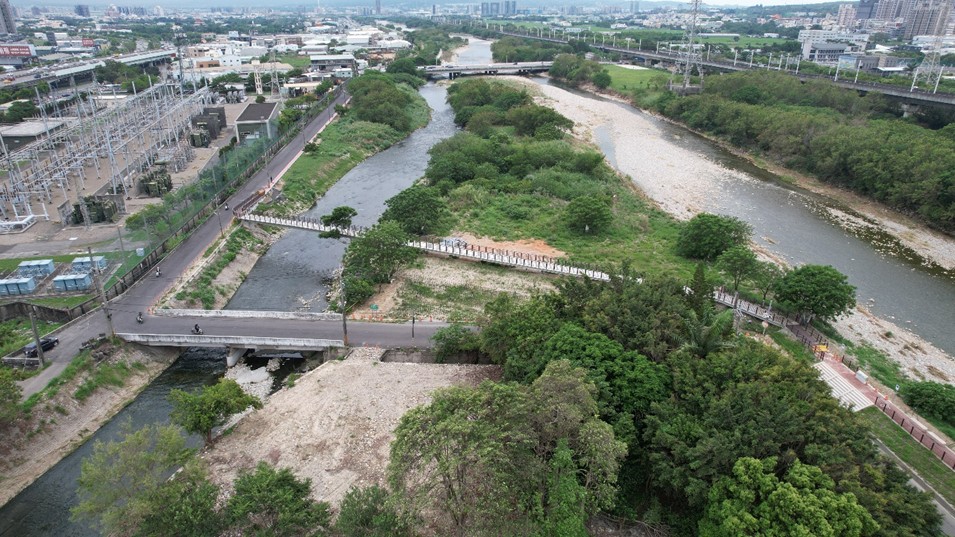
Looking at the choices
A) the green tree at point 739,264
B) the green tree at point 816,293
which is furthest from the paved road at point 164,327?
the green tree at point 816,293

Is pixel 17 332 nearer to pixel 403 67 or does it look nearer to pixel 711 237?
pixel 711 237

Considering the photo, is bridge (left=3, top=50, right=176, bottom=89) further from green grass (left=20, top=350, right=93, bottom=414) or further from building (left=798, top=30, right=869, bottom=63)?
building (left=798, top=30, right=869, bottom=63)

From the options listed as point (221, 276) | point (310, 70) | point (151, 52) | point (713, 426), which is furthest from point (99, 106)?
point (713, 426)

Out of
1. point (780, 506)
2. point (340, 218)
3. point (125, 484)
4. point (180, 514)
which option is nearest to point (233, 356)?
point (125, 484)

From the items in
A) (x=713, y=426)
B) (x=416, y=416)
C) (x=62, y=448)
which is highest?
(x=416, y=416)

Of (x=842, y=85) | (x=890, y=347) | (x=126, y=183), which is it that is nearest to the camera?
(x=890, y=347)

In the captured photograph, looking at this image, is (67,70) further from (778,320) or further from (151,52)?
(778,320)

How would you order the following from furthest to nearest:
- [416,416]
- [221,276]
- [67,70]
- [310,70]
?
[310,70] < [67,70] < [221,276] < [416,416]
